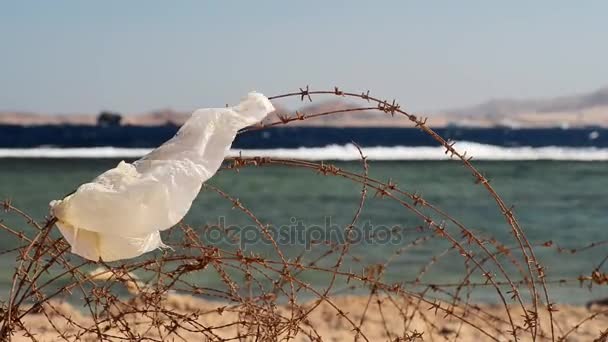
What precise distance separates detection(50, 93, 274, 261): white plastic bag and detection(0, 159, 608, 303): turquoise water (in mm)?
664

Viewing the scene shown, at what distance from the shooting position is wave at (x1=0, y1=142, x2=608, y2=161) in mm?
49375

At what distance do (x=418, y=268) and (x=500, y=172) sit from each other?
26648 millimetres

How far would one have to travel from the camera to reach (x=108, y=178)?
2629 mm

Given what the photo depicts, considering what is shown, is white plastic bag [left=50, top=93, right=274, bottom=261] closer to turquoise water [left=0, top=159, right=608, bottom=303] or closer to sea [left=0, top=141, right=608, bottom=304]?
sea [left=0, top=141, right=608, bottom=304]

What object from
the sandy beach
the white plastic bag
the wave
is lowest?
the wave

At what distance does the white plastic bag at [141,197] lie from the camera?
2564 millimetres

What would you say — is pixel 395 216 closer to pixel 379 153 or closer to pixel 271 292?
pixel 271 292

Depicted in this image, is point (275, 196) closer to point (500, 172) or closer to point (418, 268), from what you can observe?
point (418, 268)

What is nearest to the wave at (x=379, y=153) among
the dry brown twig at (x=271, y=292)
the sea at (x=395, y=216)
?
the sea at (x=395, y=216)

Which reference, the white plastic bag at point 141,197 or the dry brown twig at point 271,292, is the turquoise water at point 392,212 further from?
the white plastic bag at point 141,197

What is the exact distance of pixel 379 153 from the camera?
56.2 m

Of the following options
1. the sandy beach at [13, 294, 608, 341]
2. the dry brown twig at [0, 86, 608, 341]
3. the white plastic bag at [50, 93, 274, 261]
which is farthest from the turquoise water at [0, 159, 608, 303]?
the white plastic bag at [50, 93, 274, 261]

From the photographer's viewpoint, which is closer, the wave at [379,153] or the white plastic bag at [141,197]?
the white plastic bag at [141,197]

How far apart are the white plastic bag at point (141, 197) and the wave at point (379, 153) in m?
43.1
